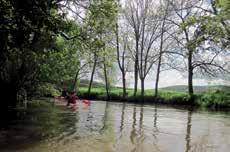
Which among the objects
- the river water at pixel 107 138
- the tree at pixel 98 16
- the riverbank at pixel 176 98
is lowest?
the river water at pixel 107 138

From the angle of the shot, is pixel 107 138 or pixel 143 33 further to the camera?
pixel 143 33

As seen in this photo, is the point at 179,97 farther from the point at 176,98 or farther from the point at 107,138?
the point at 107,138

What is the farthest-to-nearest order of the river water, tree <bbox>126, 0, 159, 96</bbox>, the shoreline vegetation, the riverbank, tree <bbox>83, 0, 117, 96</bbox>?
tree <bbox>126, 0, 159, 96</bbox>
the riverbank
the shoreline vegetation
tree <bbox>83, 0, 117, 96</bbox>
the river water

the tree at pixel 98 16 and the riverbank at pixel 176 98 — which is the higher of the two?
the tree at pixel 98 16

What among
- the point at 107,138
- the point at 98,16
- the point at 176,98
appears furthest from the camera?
the point at 176,98

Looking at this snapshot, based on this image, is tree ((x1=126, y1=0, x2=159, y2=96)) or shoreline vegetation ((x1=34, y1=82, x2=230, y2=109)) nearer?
shoreline vegetation ((x1=34, y1=82, x2=230, y2=109))

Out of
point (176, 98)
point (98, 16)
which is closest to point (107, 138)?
point (98, 16)

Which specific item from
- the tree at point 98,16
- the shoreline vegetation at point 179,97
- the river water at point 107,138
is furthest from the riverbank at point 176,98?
the river water at point 107,138

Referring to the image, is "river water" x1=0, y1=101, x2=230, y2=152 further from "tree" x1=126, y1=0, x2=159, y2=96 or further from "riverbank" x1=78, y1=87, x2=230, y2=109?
"tree" x1=126, y1=0, x2=159, y2=96

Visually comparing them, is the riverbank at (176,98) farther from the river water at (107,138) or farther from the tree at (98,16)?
the river water at (107,138)

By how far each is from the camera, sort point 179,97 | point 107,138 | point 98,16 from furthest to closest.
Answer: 1. point 179,97
2. point 98,16
3. point 107,138

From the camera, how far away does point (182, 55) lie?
48.5 m

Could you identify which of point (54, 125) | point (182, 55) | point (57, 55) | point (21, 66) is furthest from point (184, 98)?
point (54, 125)

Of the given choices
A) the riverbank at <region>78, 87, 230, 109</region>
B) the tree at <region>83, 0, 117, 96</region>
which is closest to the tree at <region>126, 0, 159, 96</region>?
the riverbank at <region>78, 87, 230, 109</region>
